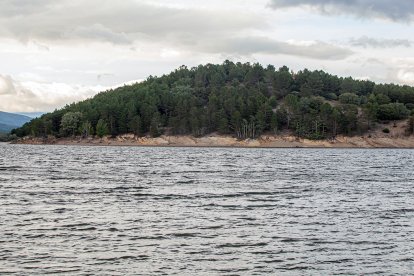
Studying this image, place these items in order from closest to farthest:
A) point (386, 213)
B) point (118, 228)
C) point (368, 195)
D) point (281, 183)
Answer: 1. point (118, 228)
2. point (386, 213)
3. point (368, 195)
4. point (281, 183)

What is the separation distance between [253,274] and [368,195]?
32.5 meters

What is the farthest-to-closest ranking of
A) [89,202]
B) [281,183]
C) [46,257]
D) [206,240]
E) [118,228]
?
[281,183] < [89,202] < [118,228] < [206,240] < [46,257]

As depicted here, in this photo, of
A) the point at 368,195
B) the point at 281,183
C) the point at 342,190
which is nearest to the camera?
the point at 368,195

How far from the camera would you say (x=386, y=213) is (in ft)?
136

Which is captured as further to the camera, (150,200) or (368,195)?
(368,195)

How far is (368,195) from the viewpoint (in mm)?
53688

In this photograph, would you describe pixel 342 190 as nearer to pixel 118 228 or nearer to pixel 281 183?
pixel 281 183

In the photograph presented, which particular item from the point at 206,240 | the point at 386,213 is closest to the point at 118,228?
the point at 206,240

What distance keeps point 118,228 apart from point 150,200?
13821 millimetres

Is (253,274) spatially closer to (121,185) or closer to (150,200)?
(150,200)

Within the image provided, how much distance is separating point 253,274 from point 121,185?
126 feet

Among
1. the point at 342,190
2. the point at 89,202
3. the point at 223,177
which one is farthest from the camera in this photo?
the point at 223,177

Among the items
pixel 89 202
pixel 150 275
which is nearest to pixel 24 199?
pixel 89 202

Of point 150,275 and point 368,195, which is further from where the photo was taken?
point 368,195
